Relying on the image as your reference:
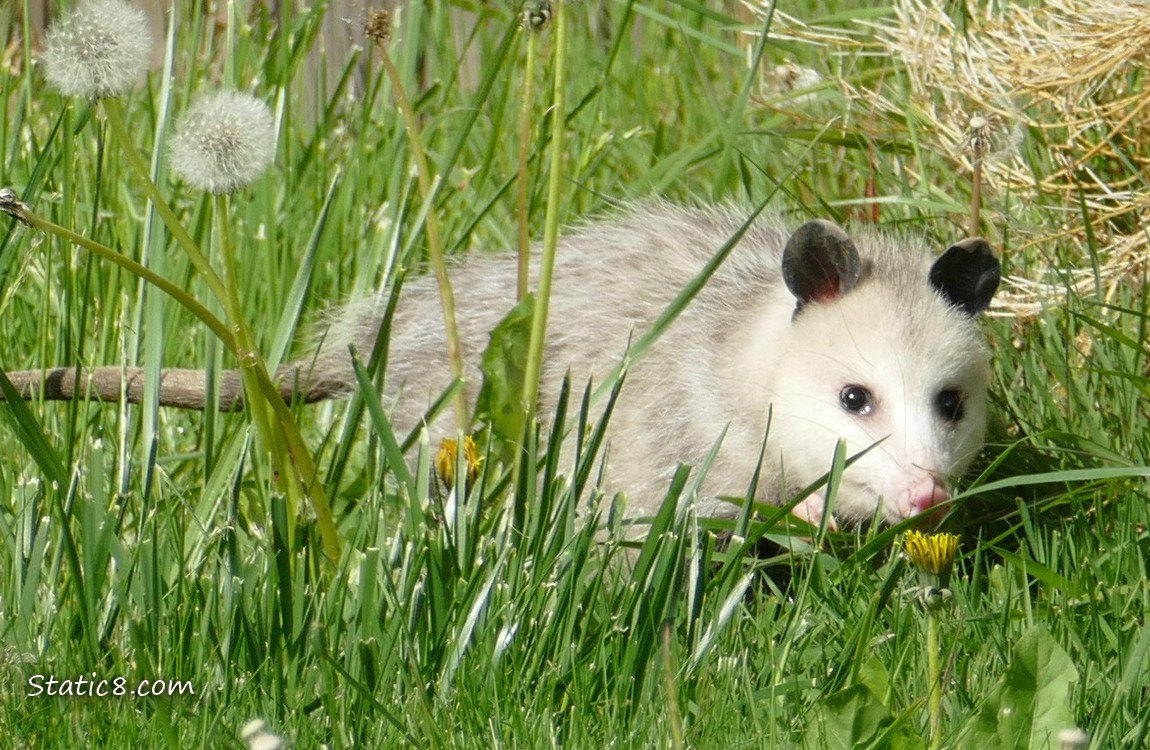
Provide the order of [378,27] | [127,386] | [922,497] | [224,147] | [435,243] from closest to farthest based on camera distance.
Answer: [224,147] < [378,27] < [435,243] < [922,497] < [127,386]

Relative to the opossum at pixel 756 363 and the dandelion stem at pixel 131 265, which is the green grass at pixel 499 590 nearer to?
the opossum at pixel 756 363

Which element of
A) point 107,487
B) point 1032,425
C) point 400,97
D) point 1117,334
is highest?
point 400,97

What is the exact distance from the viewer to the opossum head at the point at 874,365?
275cm

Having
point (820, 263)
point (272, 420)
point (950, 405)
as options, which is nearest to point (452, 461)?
A: point (272, 420)

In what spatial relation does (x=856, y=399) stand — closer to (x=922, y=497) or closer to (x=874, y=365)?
(x=874, y=365)

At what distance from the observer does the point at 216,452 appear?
9.06 ft

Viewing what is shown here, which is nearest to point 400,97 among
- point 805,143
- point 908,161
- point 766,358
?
point 766,358

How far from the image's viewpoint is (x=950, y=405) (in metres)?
2.89

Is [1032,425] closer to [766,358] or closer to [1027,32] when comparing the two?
[766,358]

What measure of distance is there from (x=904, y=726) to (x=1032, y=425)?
1.33 meters

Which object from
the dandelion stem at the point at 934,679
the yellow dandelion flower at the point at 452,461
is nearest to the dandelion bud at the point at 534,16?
the yellow dandelion flower at the point at 452,461

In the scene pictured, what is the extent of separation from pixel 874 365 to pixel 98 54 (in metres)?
1.51

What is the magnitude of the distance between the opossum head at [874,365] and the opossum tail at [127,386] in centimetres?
92

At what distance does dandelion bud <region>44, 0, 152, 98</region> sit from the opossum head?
1.31 metres
